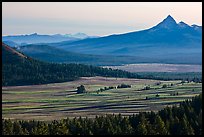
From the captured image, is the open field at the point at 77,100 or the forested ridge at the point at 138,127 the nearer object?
the forested ridge at the point at 138,127

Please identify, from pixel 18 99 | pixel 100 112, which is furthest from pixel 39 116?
pixel 18 99

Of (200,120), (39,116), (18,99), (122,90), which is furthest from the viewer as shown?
(122,90)

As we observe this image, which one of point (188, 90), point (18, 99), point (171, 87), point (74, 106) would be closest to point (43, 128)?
Result: point (74, 106)

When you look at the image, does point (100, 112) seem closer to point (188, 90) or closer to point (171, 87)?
point (188, 90)

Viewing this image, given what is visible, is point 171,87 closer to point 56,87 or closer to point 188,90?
point 188,90

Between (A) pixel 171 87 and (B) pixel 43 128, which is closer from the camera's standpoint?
(B) pixel 43 128

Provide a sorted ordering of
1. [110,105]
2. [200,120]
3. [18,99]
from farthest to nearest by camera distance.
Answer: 1. [18,99]
2. [110,105]
3. [200,120]

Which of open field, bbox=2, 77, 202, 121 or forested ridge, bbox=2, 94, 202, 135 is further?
open field, bbox=2, 77, 202, 121
